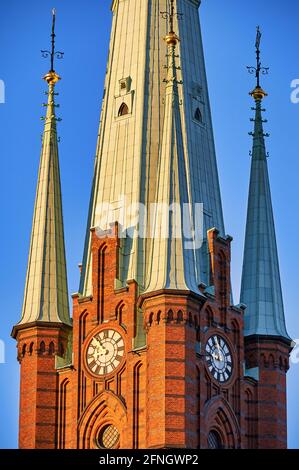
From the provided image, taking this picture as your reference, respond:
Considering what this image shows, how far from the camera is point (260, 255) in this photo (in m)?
124

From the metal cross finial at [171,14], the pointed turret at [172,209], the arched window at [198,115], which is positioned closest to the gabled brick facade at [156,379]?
the pointed turret at [172,209]

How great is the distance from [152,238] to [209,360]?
4.21m

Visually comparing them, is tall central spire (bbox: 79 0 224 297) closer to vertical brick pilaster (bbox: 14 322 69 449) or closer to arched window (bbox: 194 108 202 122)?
arched window (bbox: 194 108 202 122)

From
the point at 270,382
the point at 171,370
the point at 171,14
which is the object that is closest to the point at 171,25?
the point at 171,14

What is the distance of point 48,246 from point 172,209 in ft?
16.3

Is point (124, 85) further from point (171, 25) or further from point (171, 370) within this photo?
point (171, 370)

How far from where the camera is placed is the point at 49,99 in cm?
12419

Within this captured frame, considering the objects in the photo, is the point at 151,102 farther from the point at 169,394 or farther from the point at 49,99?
the point at 169,394

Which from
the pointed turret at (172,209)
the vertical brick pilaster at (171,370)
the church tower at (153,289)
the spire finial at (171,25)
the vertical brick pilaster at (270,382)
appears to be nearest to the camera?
the vertical brick pilaster at (171,370)

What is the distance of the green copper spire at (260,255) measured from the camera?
12275 cm

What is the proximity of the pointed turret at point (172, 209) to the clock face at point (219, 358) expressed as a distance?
2.30 metres

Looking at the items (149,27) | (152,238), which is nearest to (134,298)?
(152,238)

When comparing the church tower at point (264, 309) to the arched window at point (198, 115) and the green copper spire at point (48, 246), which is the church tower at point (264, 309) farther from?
the green copper spire at point (48, 246)

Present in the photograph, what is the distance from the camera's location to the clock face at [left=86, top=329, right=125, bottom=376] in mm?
119812
